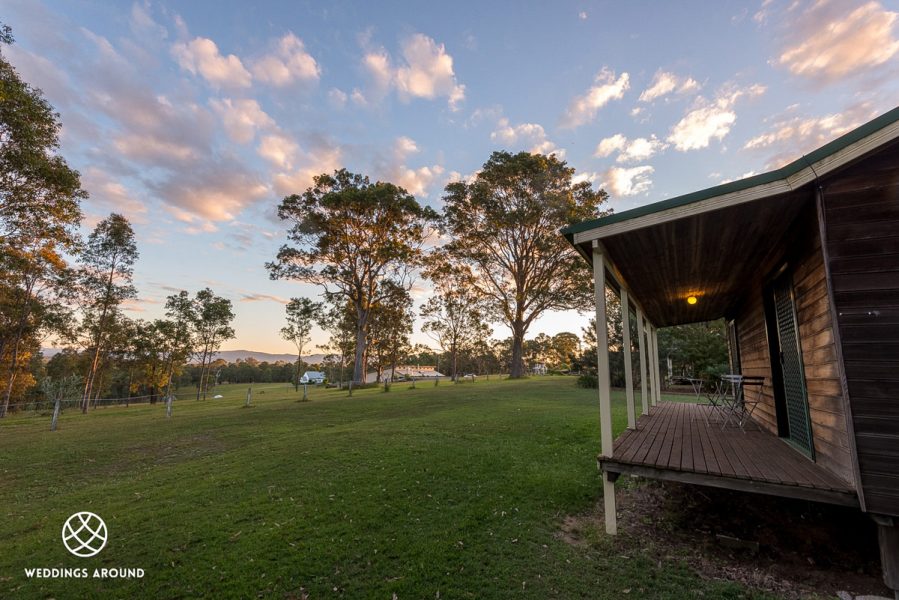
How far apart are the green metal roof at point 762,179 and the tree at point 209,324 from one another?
104ft

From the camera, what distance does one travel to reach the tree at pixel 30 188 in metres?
10.1

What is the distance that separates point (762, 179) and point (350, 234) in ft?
72.3

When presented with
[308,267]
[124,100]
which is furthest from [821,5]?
[308,267]

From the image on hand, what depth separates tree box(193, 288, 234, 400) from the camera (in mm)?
27875

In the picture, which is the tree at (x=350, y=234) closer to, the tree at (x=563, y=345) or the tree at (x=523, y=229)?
the tree at (x=523, y=229)

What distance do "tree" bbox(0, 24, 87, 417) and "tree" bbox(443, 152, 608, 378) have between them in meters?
17.6

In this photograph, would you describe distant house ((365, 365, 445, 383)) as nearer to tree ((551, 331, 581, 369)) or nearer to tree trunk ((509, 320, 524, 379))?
tree ((551, 331, 581, 369))

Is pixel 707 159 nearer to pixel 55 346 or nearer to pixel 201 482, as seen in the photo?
pixel 201 482

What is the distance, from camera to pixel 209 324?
93.6 feet

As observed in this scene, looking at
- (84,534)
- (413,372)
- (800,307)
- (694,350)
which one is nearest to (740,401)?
(800,307)

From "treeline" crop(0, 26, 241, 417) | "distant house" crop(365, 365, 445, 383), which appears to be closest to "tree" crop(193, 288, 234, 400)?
"treeline" crop(0, 26, 241, 417)

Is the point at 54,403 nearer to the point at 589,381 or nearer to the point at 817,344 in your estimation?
the point at 817,344

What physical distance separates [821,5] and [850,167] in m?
5.19

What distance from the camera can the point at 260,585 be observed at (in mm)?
2537
